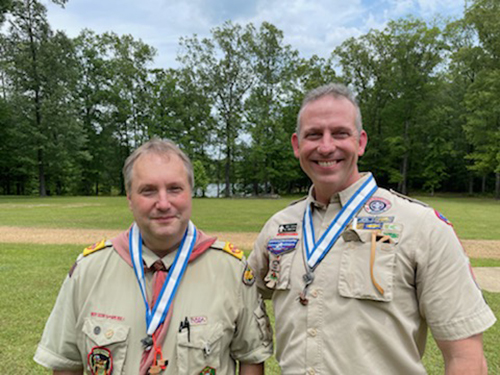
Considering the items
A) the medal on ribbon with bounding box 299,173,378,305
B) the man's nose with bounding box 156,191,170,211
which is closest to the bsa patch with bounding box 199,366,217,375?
the medal on ribbon with bounding box 299,173,378,305

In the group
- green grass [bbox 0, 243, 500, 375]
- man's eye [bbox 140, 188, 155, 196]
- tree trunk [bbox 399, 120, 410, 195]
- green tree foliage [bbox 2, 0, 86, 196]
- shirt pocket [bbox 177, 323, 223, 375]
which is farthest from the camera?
tree trunk [bbox 399, 120, 410, 195]

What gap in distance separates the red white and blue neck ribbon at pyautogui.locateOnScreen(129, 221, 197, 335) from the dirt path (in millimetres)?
8434

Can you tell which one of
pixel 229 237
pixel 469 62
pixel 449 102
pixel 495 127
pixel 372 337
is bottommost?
pixel 229 237

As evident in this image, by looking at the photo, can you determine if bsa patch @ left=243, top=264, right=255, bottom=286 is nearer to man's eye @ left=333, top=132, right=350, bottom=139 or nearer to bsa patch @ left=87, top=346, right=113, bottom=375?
bsa patch @ left=87, top=346, right=113, bottom=375

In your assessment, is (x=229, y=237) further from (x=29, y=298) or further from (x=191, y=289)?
(x=191, y=289)

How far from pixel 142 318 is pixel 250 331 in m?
0.61

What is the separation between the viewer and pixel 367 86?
5009cm

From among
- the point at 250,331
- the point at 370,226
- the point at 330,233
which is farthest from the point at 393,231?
the point at 250,331

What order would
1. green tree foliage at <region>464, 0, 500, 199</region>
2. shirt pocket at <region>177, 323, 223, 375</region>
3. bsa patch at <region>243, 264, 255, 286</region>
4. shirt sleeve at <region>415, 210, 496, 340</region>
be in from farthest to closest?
green tree foliage at <region>464, 0, 500, 199</region>
bsa patch at <region>243, 264, 255, 286</region>
shirt pocket at <region>177, 323, 223, 375</region>
shirt sleeve at <region>415, 210, 496, 340</region>

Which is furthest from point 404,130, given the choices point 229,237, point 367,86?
point 229,237

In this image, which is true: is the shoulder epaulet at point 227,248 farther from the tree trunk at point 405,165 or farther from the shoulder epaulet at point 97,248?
the tree trunk at point 405,165

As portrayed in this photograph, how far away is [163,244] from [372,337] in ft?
3.96

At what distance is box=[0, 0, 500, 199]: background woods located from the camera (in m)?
44.9

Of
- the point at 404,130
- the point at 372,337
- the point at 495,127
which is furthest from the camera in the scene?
the point at 404,130
